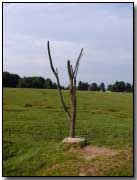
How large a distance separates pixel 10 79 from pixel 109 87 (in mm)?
633

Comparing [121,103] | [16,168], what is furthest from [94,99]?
[16,168]

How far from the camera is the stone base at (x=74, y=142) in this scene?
354cm

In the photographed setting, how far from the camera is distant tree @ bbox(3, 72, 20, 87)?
350cm

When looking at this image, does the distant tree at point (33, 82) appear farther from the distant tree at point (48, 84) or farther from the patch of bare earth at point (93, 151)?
the patch of bare earth at point (93, 151)

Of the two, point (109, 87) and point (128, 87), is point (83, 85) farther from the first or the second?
point (128, 87)

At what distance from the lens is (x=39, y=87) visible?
3.57 m

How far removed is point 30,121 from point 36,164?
27 centimetres

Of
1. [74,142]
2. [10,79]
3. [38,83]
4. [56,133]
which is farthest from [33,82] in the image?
[74,142]

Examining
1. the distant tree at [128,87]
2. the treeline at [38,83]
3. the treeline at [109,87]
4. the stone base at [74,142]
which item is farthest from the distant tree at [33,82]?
the distant tree at [128,87]

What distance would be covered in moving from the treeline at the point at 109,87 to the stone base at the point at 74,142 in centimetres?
32

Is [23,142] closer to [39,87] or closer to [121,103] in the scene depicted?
[39,87]

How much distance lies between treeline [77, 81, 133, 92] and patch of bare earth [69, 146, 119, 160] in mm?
377

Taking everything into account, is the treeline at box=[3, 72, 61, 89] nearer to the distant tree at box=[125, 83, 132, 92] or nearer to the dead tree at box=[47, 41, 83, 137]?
the dead tree at box=[47, 41, 83, 137]

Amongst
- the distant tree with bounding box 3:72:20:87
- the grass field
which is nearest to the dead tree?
the grass field
